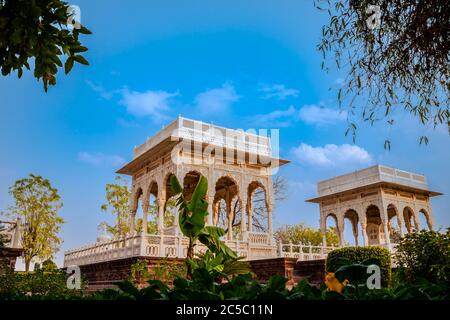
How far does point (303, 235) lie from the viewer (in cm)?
3191

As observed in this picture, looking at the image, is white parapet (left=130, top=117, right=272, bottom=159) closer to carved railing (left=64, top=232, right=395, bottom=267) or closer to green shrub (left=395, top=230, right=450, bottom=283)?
carved railing (left=64, top=232, right=395, bottom=267)

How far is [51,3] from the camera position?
3045mm

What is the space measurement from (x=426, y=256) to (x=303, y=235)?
25779 mm

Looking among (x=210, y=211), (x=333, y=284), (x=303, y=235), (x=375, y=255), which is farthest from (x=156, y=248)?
(x=303, y=235)

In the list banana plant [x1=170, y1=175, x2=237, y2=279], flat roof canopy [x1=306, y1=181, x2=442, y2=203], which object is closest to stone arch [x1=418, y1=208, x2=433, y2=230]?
A: flat roof canopy [x1=306, y1=181, x2=442, y2=203]

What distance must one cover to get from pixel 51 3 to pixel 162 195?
497 inches

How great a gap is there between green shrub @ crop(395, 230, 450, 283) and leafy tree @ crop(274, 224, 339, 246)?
79.8 feet

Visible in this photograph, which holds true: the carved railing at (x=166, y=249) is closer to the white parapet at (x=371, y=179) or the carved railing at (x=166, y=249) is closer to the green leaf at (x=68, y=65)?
the white parapet at (x=371, y=179)

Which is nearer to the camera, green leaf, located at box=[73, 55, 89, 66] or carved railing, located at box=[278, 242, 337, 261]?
green leaf, located at box=[73, 55, 89, 66]

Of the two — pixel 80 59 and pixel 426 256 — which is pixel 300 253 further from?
pixel 80 59

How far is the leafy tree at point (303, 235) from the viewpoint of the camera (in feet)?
104

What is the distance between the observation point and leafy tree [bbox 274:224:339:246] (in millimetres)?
31688

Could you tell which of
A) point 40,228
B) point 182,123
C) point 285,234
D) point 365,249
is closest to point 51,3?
point 365,249
